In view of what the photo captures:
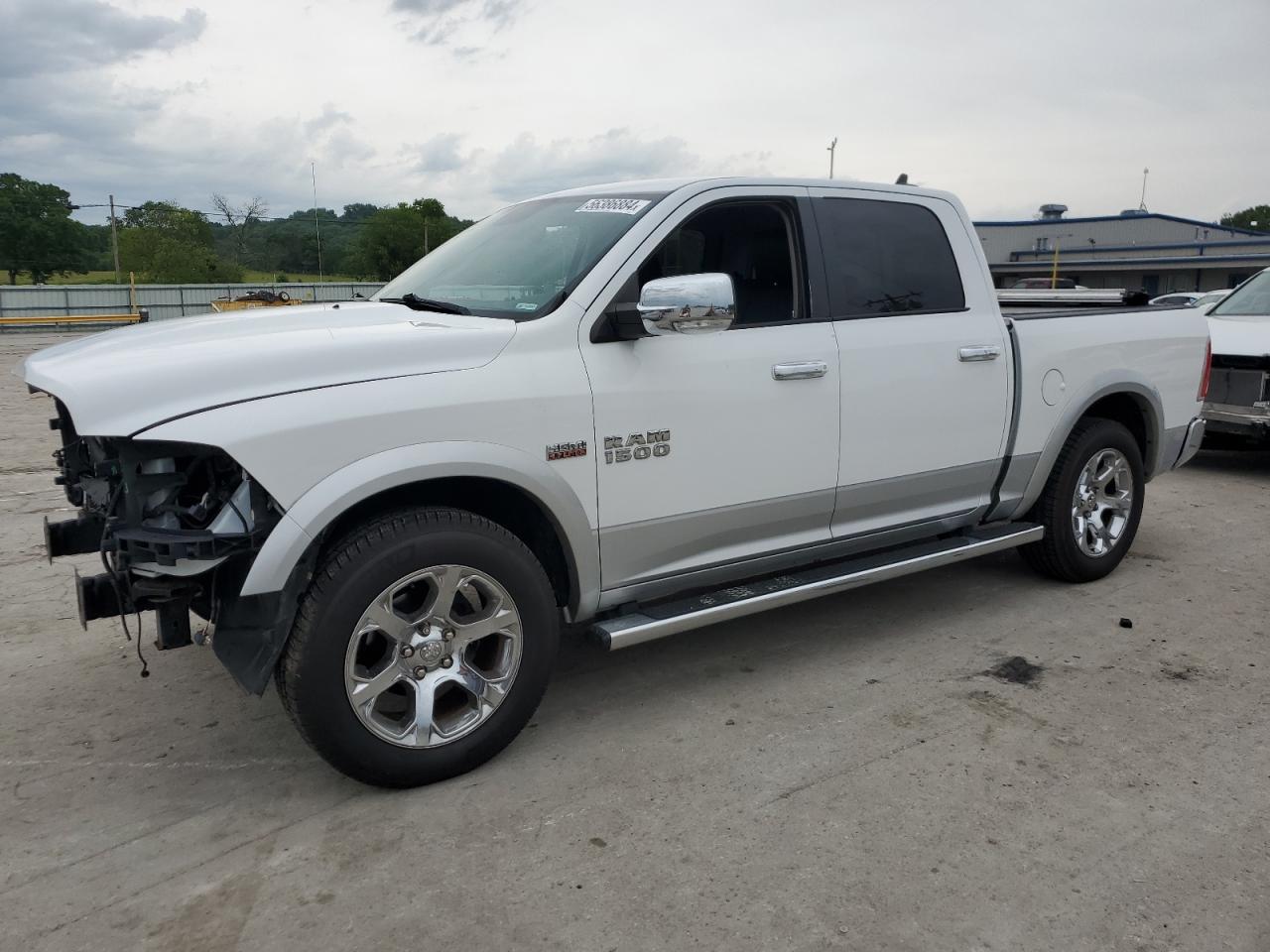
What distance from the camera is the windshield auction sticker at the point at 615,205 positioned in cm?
389

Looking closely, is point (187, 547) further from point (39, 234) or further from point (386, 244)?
point (39, 234)

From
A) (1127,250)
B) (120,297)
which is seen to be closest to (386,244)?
(120,297)

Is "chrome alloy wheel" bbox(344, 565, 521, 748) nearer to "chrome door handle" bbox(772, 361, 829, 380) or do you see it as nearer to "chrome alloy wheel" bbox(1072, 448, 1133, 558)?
"chrome door handle" bbox(772, 361, 829, 380)

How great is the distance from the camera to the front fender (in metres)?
2.93

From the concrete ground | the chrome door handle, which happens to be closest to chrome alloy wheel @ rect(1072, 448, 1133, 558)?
the concrete ground

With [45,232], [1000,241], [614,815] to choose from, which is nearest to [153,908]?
[614,815]

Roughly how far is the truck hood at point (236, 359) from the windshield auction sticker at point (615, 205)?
0.73 metres

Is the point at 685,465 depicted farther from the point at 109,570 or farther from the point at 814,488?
the point at 109,570

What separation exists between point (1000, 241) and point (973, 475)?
54732 mm

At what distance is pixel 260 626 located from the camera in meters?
3.02

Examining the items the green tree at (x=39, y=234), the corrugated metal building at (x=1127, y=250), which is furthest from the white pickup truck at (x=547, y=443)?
the green tree at (x=39, y=234)

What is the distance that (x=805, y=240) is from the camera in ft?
13.8

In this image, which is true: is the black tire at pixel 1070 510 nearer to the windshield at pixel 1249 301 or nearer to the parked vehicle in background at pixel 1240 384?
the parked vehicle in background at pixel 1240 384

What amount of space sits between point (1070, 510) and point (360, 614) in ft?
12.4
